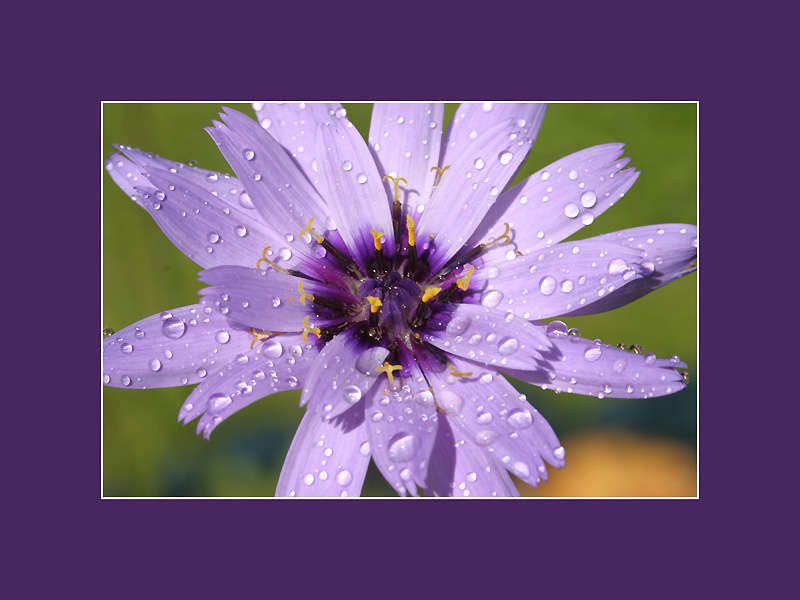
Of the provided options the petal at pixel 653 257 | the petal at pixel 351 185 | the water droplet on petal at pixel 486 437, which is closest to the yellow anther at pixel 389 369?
the water droplet on petal at pixel 486 437

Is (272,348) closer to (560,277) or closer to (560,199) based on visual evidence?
(560,277)

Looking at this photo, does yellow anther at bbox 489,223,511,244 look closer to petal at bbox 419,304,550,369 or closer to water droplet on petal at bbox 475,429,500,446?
petal at bbox 419,304,550,369

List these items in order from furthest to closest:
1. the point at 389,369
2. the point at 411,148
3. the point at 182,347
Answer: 1. the point at 411,148
2. the point at 182,347
3. the point at 389,369

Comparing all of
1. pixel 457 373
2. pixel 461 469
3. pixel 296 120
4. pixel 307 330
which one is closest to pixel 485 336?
pixel 457 373

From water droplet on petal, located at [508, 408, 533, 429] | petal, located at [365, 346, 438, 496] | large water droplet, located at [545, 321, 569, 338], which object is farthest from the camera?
large water droplet, located at [545, 321, 569, 338]

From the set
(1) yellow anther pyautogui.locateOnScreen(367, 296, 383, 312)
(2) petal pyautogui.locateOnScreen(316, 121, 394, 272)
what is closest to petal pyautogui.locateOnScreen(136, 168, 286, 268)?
(2) petal pyautogui.locateOnScreen(316, 121, 394, 272)

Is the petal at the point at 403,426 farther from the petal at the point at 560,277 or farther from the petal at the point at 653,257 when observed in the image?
the petal at the point at 653,257

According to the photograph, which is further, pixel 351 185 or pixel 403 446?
pixel 351 185
